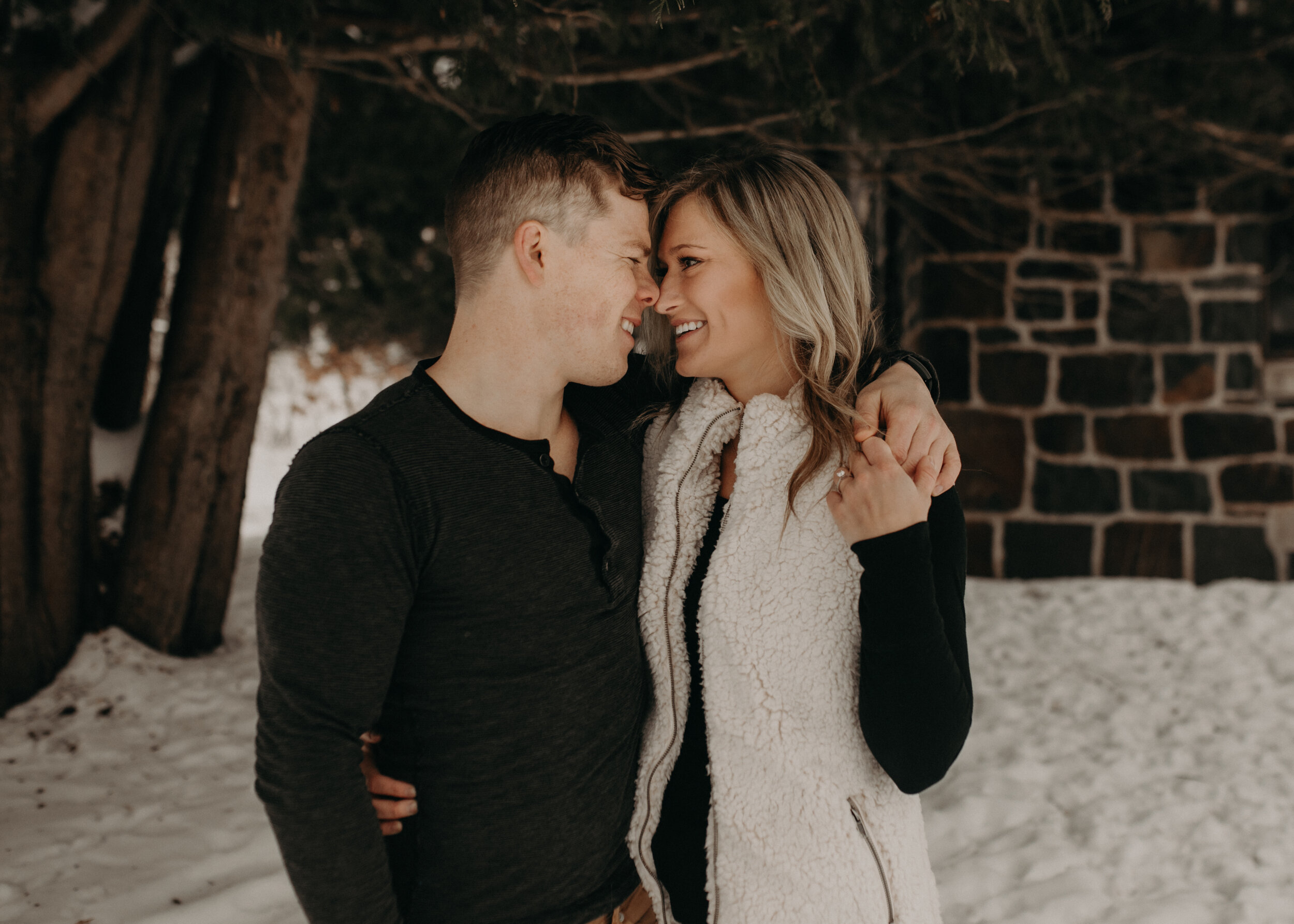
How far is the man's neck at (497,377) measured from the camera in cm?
124

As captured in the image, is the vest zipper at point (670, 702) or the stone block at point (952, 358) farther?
the stone block at point (952, 358)

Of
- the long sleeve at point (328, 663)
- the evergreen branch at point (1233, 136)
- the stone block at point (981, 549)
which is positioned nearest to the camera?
the long sleeve at point (328, 663)

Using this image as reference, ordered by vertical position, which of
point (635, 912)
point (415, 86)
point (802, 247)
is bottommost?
point (635, 912)

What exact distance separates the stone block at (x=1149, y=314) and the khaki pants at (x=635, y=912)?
4.56m

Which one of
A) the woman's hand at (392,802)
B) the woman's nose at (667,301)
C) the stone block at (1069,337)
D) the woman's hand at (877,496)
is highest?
the woman's nose at (667,301)

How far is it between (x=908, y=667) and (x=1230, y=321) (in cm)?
476

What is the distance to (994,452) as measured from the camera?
191 inches

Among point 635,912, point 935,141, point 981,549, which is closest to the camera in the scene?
point 635,912

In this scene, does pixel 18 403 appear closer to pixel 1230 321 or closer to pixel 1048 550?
pixel 1048 550

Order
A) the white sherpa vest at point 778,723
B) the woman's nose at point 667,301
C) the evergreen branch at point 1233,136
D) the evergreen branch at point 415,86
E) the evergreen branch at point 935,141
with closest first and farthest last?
the white sherpa vest at point 778,723 → the woman's nose at point 667,301 → the evergreen branch at point 415,86 → the evergreen branch at point 935,141 → the evergreen branch at point 1233,136

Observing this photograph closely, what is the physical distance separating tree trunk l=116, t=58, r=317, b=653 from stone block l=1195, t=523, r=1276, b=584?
497cm

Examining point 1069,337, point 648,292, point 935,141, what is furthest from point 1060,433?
point 648,292

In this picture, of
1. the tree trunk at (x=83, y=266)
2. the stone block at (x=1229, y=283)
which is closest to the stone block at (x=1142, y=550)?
the stone block at (x=1229, y=283)

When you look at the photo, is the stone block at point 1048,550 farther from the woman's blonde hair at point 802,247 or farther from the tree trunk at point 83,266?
the tree trunk at point 83,266
